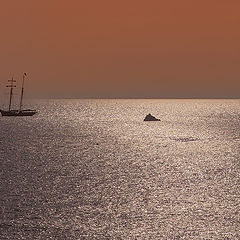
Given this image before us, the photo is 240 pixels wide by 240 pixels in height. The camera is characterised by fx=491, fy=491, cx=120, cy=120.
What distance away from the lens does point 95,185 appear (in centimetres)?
8800

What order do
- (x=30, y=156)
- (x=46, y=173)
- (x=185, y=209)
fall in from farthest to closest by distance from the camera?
1. (x=30, y=156)
2. (x=46, y=173)
3. (x=185, y=209)

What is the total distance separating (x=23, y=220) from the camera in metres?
59.5

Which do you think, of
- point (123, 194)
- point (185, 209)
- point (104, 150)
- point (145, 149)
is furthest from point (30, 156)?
point (185, 209)

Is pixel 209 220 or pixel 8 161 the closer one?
pixel 209 220

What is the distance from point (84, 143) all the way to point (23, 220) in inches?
4831

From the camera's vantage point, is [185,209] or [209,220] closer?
[209,220]

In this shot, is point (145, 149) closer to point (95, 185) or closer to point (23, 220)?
point (95, 185)

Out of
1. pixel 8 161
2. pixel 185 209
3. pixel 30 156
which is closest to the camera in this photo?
pixel 185 209

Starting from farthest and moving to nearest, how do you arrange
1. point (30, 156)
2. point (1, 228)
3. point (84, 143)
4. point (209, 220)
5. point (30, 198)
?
1. point (84, 143)
2. point (30, 156)
3. point (30, 198)
4. point (209, 220)
5. point (1, 228)

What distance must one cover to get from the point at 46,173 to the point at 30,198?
30.0 m

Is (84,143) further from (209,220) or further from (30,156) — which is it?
(209,220)

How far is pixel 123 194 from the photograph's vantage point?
259 ft

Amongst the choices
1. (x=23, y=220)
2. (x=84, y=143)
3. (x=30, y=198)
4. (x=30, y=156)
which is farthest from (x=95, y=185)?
(x=84, y=143)

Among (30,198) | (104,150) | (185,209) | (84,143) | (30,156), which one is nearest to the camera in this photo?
(185,209)
